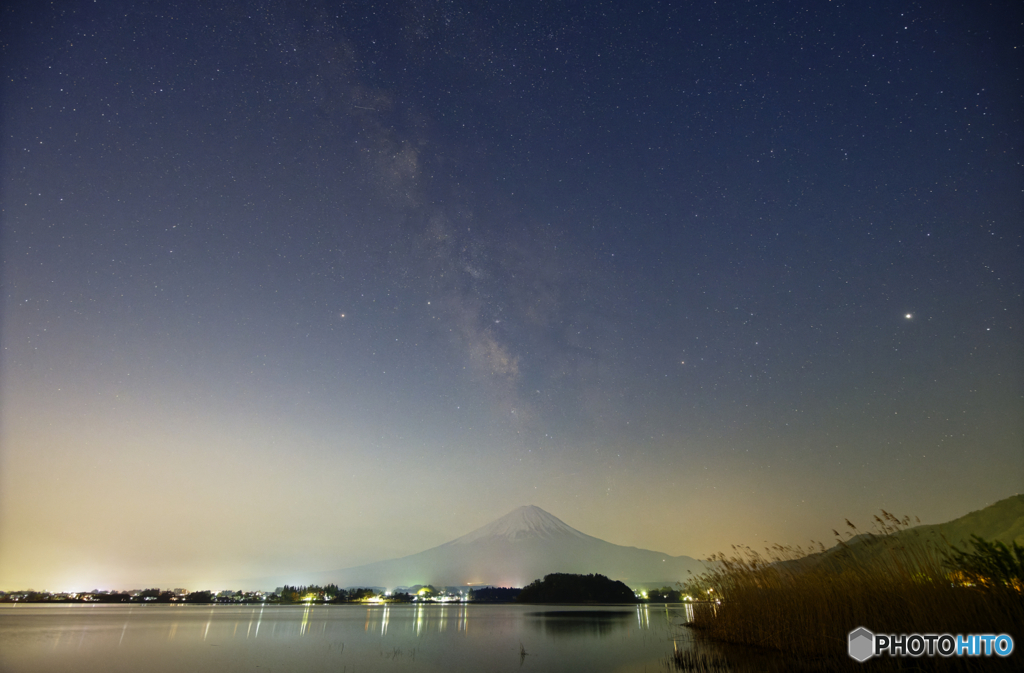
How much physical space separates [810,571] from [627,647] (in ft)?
35.8

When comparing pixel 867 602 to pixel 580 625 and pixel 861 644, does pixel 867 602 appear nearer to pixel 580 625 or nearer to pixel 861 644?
pixel 861 644

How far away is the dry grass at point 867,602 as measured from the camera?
7.74 m

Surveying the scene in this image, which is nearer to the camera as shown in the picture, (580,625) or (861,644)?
(861,644)

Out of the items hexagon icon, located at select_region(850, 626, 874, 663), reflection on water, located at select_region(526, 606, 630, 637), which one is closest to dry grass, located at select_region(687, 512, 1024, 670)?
hexagon icon, located at select_region(850, 626, 874, 663)

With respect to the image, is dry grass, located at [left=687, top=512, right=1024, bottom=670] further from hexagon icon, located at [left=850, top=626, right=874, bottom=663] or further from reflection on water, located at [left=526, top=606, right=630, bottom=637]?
reflection on water, located at [left=526, top=606, right=630, bottom=637]

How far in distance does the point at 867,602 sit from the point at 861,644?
773 millimetres

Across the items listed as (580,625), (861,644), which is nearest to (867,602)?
(861,644)

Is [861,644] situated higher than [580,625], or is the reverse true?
[861,644]

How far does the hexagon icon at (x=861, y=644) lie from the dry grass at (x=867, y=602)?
15 centimetres

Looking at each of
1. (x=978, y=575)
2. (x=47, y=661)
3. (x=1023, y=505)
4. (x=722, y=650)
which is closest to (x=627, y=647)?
(x=722, y=650)

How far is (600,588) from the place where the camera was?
122938 mm

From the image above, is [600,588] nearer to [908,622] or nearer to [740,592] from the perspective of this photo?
[740,592]

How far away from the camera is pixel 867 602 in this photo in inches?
395

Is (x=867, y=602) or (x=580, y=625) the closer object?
(x=867, y=602)
